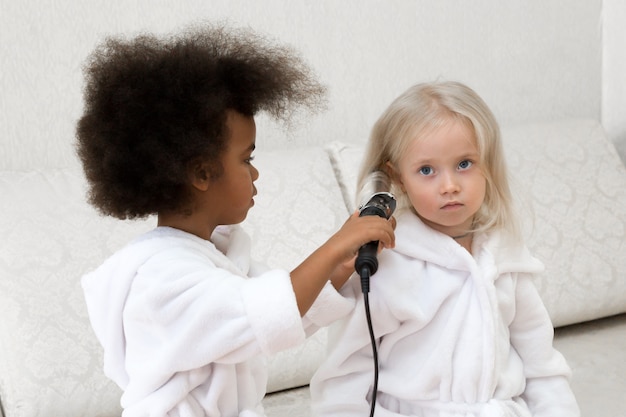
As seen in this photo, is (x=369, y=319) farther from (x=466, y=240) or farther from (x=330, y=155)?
(x=330, y=155)

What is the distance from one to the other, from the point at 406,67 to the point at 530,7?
46 cm

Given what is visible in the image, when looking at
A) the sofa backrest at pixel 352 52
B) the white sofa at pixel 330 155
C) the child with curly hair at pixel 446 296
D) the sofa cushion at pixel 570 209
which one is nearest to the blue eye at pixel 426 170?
the child with curly hair at pixel 446 296

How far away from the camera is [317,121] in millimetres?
2365

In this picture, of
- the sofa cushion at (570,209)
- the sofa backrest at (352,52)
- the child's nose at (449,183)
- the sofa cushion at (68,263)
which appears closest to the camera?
the child's nose at (449,183)

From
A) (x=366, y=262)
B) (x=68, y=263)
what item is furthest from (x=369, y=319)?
(x=68, y=263)

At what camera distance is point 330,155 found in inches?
88.0

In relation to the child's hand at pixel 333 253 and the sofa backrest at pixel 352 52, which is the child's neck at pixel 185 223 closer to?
the child's hand at pixel 333 253

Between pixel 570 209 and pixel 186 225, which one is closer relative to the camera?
pixel 186 225

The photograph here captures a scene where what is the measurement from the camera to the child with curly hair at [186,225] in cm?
110

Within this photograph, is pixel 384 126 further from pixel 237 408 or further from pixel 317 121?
pixel 317 121

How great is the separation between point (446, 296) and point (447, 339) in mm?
65

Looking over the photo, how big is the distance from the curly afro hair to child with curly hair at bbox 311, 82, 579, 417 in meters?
0.26

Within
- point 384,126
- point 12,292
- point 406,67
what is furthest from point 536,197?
point 12,292

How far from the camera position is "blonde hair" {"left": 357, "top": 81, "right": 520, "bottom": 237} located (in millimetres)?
1345
